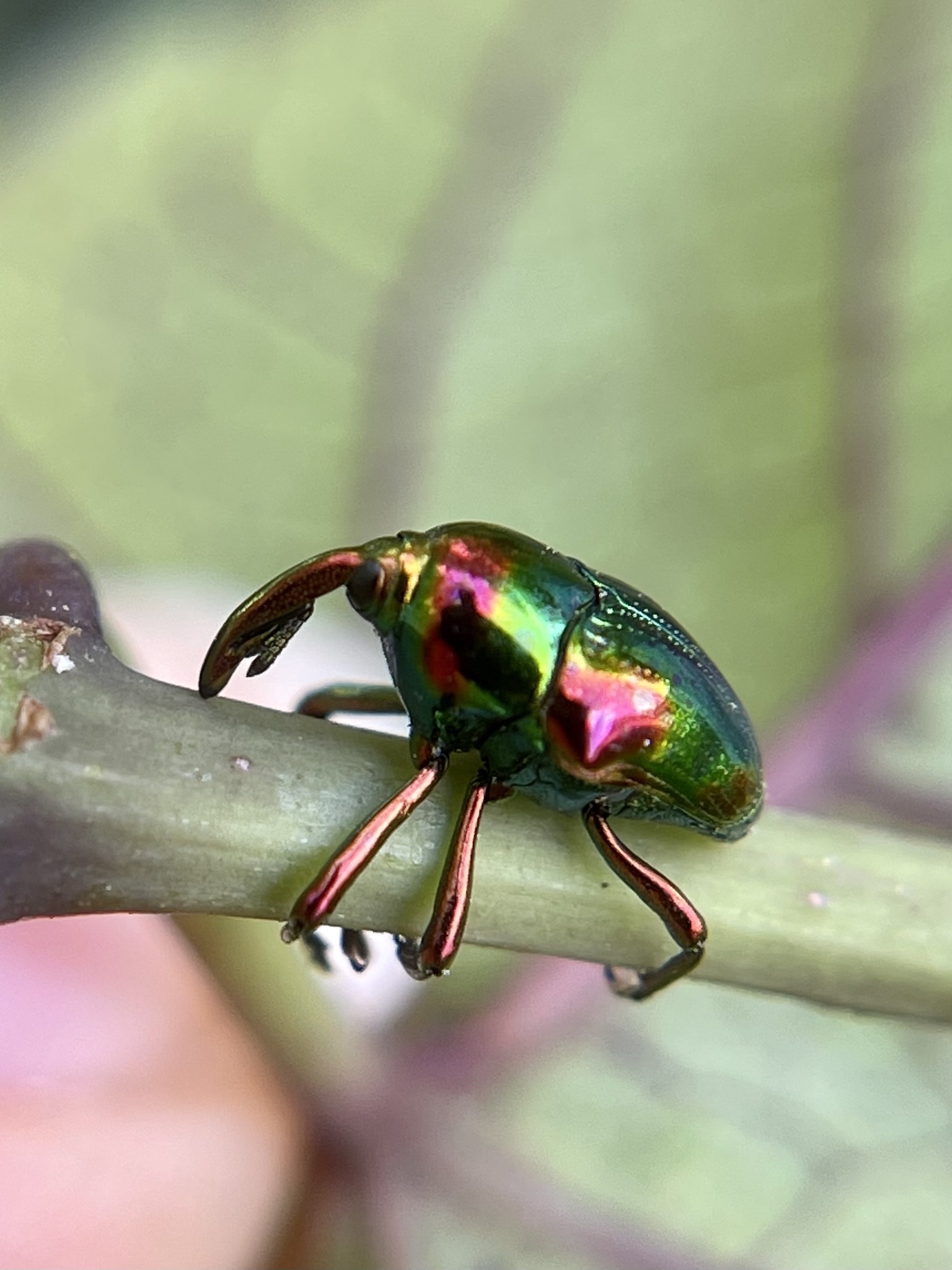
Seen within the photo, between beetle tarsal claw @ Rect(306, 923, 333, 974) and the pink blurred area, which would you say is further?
the pink blurred area

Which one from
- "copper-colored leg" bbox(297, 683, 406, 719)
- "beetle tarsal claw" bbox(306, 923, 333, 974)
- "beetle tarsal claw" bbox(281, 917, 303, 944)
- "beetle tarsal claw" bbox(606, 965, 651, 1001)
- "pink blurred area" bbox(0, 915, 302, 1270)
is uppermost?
"copper-colored leg" bbox(297, 683, 406, 719)

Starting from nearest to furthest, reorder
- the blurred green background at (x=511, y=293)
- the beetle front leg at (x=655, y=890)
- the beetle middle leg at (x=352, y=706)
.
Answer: the beetle front leg at (x=655, y=890)
the beetle middle leg at (x=352, y=706)
the blurred green background at (x=511, y=293)

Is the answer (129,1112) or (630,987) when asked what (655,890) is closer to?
(630,987)

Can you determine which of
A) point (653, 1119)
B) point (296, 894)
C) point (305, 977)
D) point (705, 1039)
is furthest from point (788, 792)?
point (296, 894)

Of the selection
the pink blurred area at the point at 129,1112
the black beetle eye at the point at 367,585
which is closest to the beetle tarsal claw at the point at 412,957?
the black beetle eye at the point at 367,585

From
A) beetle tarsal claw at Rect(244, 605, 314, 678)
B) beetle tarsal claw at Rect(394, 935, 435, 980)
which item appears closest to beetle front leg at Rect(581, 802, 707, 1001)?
beetle tarsal claw at Rect(394, 935, 435, 980)

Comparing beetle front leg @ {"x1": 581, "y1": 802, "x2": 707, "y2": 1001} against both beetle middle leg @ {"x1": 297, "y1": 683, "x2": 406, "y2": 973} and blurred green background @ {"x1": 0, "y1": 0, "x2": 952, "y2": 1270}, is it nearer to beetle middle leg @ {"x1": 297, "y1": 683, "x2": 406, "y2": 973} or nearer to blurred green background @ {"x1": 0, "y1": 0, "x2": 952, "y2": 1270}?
beetle middle leg @ {"x1": 297, "y1": 683, "x2": 406, "y2": 973}

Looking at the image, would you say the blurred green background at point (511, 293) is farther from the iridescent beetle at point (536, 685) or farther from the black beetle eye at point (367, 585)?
the black beetle eye at point (367, 585)

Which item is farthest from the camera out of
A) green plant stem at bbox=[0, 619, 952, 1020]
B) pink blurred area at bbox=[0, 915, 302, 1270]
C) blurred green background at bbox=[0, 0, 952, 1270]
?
blurred green background at bbox=[0, 0, 952, 1270]

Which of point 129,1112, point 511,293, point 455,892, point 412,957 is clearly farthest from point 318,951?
point 511,293
